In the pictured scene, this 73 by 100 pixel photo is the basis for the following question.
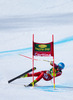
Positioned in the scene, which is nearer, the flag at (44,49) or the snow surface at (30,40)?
the snow surface at (30,40)

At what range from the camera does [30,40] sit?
43.3 ft

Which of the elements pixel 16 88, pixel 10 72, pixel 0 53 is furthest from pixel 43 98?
pixel 0 53

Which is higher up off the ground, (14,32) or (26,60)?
(14,32)

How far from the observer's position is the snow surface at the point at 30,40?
646 centimetres

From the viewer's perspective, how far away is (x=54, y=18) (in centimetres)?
1639

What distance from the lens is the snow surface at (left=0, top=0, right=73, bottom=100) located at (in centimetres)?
646

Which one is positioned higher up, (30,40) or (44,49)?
(44,49)

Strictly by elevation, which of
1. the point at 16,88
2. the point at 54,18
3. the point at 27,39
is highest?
the point at 54,18

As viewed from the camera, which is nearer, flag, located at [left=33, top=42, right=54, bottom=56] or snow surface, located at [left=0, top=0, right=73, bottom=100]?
snow surface, located at [left=0, top=0, right=73, bottom=100]

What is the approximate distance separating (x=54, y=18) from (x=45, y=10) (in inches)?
85.3

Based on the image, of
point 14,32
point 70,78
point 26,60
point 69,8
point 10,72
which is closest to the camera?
point 70,78

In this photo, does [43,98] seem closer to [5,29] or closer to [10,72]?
[10,72]

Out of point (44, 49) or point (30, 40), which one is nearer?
point (44, 49)

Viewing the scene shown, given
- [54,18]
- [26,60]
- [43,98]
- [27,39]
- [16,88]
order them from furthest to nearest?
1. [54,18]
2. [27,39]
3. [26,60]
4. [16,88]
5. [43,98]
